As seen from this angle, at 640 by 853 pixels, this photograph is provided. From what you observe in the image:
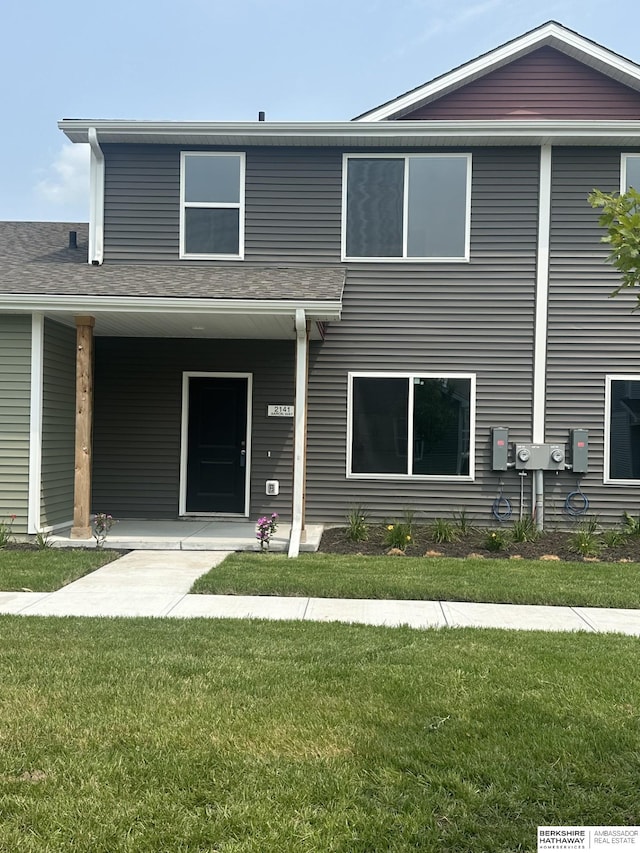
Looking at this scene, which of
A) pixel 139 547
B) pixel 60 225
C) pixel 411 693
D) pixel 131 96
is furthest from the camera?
pixel 131 96

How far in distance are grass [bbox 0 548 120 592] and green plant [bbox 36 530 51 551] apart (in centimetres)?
9

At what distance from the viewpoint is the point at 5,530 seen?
877 centimetres

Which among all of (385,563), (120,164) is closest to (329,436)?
(385,563)

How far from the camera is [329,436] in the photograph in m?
10.5

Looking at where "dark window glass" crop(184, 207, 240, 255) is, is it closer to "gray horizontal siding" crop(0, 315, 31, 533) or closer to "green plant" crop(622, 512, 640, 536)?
"gray horizontal siding" crop(0, 315, 31, 533)

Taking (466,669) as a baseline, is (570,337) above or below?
above

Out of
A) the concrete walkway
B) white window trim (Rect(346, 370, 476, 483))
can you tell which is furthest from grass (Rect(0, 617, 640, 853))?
white window trim (Rect(346, 370, 476, 483))

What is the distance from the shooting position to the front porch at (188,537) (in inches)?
345

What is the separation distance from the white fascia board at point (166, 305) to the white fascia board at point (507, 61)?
12.8ft

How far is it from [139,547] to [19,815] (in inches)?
241

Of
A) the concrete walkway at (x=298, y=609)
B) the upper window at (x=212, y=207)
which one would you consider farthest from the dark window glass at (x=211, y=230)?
the concrete walkway at (x=298, y=609)

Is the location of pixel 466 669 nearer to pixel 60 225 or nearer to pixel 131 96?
pixel 60 225

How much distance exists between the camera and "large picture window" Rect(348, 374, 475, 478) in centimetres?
1044

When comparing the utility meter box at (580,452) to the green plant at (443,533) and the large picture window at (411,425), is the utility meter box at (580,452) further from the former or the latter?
the green plant at (443,533)
